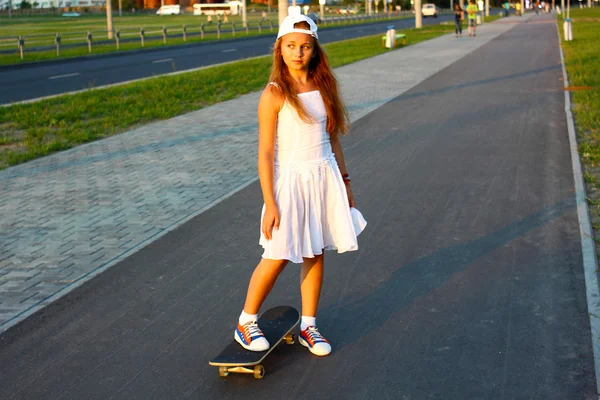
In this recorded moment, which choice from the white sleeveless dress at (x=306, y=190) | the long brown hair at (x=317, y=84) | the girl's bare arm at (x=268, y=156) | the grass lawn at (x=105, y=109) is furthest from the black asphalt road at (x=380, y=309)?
the grass lawn at (x=105, y=109)

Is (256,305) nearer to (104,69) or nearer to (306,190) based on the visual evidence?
(306,190)

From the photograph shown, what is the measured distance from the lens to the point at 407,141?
1153 cm

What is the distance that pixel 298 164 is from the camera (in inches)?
169

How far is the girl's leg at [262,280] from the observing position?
14.5ft

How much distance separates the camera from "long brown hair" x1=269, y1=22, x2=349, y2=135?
13.7 feet

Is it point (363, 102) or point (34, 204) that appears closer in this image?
point (34, 204)

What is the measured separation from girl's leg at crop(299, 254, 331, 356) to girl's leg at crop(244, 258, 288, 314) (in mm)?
171

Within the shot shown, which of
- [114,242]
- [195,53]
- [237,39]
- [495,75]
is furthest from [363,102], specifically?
[237,39]

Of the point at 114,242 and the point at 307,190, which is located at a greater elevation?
the point at 307,190

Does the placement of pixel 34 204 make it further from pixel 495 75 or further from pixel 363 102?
pixel 495 75

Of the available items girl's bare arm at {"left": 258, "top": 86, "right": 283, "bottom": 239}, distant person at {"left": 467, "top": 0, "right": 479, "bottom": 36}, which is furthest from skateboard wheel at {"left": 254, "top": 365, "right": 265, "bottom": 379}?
distant person at {"left": 467, "top": 0, "right": 479, "bottom": 36}

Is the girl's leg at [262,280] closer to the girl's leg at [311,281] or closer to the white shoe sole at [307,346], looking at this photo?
the girl's leg at [311,281]

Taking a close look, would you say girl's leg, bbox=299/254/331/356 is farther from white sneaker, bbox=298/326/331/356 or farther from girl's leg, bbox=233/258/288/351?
girl's leg, bbox=233/258/288/351

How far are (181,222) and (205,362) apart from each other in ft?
10.2
